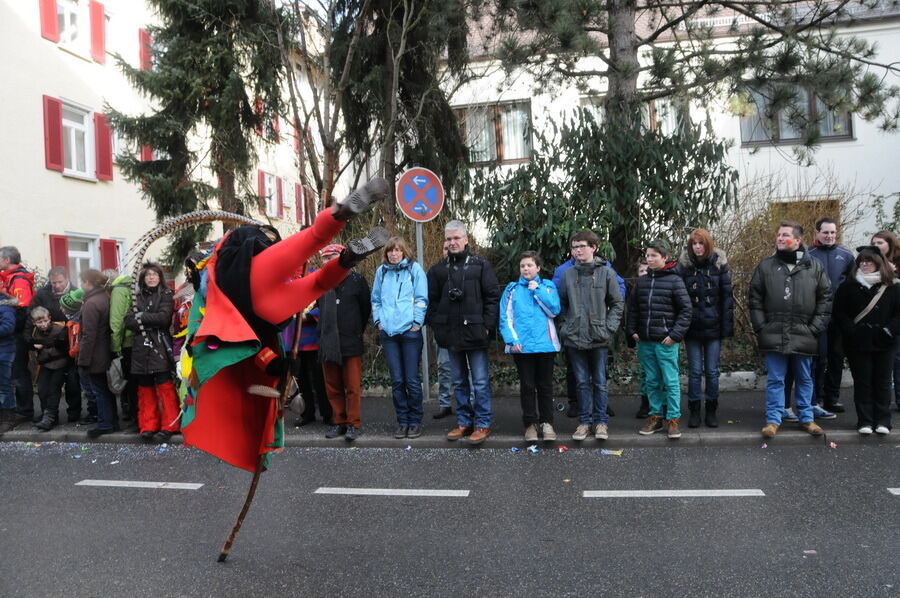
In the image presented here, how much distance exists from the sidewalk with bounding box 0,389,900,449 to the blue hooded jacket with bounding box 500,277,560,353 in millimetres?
1017

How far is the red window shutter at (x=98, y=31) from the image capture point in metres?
21.6

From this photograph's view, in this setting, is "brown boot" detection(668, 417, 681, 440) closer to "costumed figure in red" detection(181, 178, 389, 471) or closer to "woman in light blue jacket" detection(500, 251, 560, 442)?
"woman in light blue jacket" detection(500, 251, 560, 442)

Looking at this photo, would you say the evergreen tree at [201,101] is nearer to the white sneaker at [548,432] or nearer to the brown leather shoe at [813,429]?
the white sneaker at [548,432]

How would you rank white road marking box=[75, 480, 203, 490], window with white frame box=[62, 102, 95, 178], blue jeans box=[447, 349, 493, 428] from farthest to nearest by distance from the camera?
window with white frame box=[62, 102, 95, 178] → blue jeans box=[447, 349, 493, 428] → white road marking box=[75, 480, 203, 490]

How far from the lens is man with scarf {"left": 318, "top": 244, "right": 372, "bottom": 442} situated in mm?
8586

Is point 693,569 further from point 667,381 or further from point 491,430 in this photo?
point 491,430

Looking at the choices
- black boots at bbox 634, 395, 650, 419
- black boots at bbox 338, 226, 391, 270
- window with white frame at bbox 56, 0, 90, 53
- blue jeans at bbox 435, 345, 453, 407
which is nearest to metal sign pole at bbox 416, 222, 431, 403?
blue jeans at bbox 435, 345, 453, 407

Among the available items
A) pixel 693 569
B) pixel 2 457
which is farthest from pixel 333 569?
pixel 2 457

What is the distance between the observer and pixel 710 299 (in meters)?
8.37

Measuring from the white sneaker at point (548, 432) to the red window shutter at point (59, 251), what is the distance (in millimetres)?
15937

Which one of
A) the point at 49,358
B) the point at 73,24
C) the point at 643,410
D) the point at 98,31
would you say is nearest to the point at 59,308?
the point at 49,358

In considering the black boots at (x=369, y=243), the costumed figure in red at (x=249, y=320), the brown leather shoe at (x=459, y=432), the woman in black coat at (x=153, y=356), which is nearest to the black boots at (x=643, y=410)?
the brown leather shoe at (x=459, y=432)

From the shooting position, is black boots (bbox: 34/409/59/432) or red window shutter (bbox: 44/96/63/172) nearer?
black boots (bbox: 34/409/59/432)

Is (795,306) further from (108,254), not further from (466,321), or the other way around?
(108,254)
